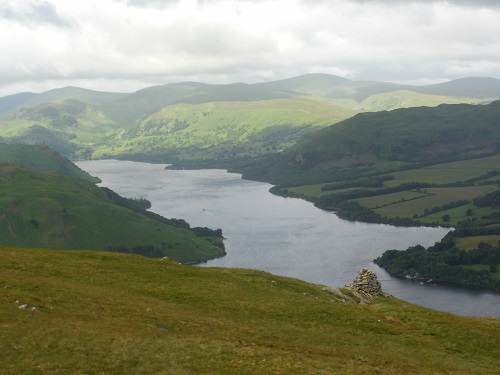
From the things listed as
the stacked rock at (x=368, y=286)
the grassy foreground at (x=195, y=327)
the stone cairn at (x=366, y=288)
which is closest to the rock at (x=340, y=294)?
the stone cairn at (x=366, y=288)

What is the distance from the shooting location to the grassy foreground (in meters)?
41.1

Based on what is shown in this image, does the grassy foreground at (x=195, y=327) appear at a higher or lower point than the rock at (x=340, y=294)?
higher

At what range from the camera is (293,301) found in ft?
219

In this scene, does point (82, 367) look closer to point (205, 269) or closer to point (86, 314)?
point (86, 314)

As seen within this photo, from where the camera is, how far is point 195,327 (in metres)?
51.5

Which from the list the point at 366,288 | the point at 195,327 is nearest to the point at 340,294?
the point at 366,288

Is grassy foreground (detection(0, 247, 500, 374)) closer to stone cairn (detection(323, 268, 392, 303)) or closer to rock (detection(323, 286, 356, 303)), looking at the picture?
rock (detection(323, 286, 356, 303))

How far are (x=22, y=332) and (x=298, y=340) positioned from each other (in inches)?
994

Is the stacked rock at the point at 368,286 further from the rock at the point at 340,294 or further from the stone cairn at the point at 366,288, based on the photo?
the rock at the point at 340,294

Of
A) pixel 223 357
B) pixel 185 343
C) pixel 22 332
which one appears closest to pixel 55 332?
pixel 22 332

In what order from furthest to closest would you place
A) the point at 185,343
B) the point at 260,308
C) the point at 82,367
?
the point at 260,308 → the point at 185,343 → the point at 82,367

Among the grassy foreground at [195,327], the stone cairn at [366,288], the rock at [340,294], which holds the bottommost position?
the stone cairn at [366,288]

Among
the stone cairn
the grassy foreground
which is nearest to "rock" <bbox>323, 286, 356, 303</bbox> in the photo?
the stone cairn

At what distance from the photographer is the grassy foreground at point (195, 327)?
41125 millimetres
